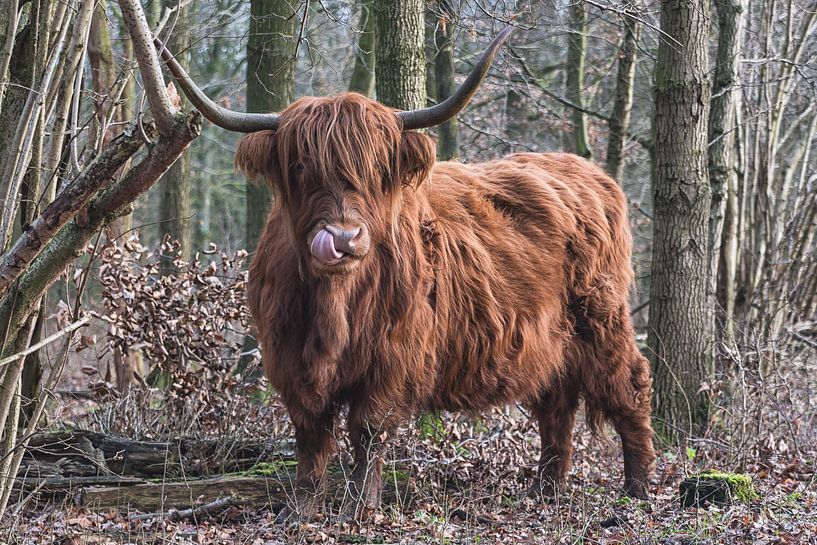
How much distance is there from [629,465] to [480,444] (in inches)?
40.1

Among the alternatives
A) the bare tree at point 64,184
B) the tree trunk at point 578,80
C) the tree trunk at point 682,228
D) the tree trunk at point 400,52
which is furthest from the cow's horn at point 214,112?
the tree trunk at point 578,80

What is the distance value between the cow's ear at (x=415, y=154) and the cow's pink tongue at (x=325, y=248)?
30.0 inches

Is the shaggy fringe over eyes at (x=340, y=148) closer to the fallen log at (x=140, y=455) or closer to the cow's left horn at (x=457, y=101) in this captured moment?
the cow's left horn at (x=457, y=101)

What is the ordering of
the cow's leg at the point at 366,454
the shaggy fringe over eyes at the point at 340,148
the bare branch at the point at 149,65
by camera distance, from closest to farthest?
the bare branch at the point at 149,65
the shaggy fringe over eyes at the point at 340,148
the cow's leg at the point at 366,454

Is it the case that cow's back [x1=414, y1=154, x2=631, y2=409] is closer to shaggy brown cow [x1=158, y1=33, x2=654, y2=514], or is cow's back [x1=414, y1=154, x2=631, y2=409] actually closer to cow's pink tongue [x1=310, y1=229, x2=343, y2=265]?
shaggy brown cow [x1=158, y1=33, x2=654, y2=514]

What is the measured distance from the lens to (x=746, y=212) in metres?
9.79

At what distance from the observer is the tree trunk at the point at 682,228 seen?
7.04 metres

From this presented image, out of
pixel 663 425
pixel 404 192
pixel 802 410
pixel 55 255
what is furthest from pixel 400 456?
pixel 802 410

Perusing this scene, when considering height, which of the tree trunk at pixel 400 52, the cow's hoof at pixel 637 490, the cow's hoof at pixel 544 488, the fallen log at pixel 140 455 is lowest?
the cow's hoof at pixel 544 488

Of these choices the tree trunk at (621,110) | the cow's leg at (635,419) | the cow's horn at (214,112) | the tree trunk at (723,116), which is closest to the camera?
the cow's horn at (214,112)

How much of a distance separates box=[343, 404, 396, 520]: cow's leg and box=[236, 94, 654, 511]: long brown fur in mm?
12

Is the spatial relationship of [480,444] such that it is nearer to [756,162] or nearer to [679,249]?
[679,249]

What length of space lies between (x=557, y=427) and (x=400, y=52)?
283 cm

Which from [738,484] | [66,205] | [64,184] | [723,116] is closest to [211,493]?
[64,184]
